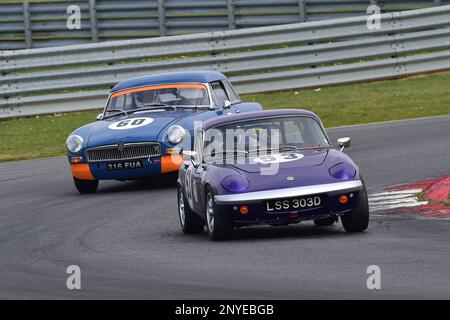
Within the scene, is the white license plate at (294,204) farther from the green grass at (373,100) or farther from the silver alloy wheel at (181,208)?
the green grass at (373,100)

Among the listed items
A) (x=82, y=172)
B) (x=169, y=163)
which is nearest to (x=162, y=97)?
(x=169, y=163)

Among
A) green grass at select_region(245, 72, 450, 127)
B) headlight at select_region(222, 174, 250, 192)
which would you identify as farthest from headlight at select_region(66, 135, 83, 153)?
green grass at select_region(245, 72, 450, 127)

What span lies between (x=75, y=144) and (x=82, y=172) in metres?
0.38

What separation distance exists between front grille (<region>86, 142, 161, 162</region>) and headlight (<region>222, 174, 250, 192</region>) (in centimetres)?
484

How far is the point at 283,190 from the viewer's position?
36.2ft

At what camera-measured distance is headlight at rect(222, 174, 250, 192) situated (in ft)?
36.5

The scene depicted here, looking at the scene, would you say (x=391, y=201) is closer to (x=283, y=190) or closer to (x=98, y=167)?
(x=283, y=190)

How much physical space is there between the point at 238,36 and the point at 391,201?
11493 millimetres

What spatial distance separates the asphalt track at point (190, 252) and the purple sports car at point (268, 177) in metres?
0.21

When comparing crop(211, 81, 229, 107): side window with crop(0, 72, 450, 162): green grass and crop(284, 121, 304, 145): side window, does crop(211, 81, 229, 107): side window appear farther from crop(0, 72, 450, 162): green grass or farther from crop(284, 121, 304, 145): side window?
crop(284, 121, 304, 145): side window

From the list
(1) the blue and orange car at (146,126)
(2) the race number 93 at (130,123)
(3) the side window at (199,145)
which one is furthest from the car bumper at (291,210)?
(2) the race number 93 at (130,123)

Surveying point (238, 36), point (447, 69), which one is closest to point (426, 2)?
point (447, 69)

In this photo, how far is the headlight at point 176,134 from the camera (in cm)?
1592

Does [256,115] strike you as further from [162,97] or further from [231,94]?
[231,94]
